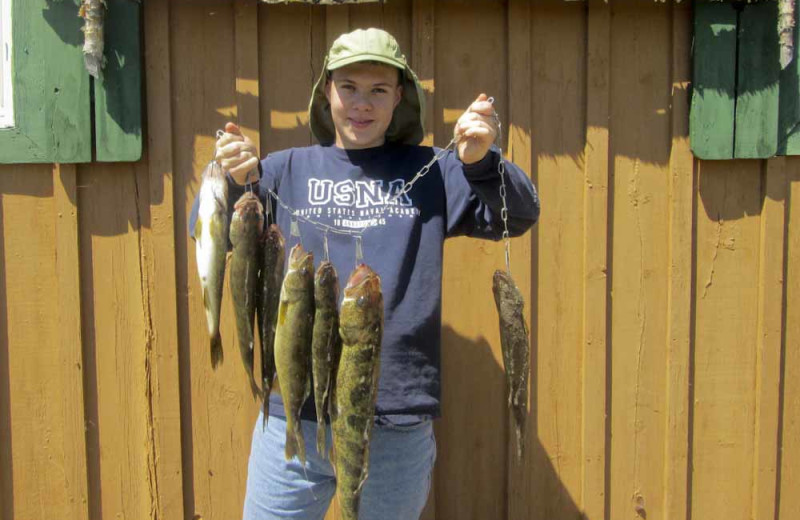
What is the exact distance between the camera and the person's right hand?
2.77 metres

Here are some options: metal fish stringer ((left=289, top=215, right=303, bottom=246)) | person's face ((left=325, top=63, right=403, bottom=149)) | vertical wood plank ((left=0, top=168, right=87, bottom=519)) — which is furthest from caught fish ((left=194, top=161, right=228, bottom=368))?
vertical wood plank ((left=0, top=168, right=87, bottom=519))

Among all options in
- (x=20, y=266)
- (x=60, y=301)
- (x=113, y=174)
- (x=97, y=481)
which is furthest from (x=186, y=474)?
(x=113, y=174)

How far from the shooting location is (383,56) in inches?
117

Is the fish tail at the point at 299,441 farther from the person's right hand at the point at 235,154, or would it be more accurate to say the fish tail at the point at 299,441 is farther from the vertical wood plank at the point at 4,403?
the vertical wood plank at the point at 4,403

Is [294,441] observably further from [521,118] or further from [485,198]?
[521,118]

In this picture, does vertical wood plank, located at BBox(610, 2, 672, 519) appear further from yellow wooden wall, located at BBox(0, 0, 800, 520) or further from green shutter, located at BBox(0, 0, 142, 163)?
green shutter, located at BBox(0, 0, 142, 163)

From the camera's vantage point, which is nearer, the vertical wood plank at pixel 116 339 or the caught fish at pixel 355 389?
the caught fish at pixel 355 389

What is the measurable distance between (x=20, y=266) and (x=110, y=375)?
0.80 m

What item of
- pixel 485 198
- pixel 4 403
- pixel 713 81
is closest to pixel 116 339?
pixel 4 403

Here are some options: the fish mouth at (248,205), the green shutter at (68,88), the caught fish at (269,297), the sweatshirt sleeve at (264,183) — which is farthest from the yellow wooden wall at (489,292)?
the fish mouth at (248,205)

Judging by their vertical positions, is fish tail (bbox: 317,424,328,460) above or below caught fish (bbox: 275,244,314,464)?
below

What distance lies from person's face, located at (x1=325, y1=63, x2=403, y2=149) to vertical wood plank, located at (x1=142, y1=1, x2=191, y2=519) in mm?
1376

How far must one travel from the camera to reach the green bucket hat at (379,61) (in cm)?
298

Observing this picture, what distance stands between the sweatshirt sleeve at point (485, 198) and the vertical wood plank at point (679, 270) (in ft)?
4.93
